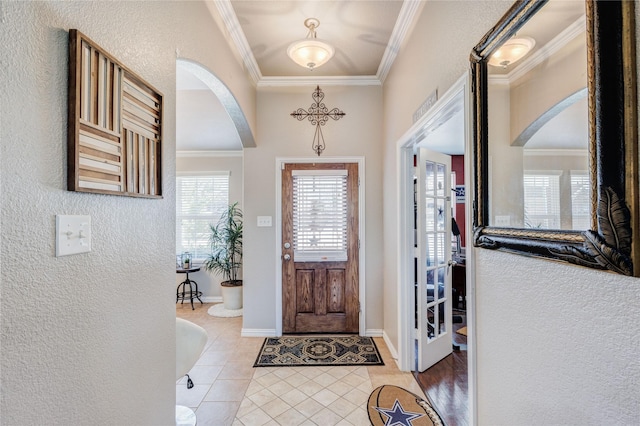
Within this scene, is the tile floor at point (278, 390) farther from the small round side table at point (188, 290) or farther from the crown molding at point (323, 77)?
the crown molding at point (323, 77)

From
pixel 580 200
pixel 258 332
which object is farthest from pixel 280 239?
pixel 580 200

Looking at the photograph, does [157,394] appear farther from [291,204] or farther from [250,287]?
[291,204]

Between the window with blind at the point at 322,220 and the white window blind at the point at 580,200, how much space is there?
2.72 meters

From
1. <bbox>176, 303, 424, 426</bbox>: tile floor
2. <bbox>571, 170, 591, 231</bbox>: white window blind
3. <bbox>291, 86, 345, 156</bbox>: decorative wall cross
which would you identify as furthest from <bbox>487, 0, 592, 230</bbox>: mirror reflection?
<bbox>291, 86, 345, 156</bbox>: decorative wall cross

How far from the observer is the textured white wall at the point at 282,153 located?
3506mm

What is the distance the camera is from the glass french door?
8.59ft

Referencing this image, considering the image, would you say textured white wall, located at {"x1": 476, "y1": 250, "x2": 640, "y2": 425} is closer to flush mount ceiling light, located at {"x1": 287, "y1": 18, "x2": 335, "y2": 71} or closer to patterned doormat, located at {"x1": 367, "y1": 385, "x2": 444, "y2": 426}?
patterned doormat, located at {"x1": 367, "y1": 385, "x2": 444, "y2": 426}

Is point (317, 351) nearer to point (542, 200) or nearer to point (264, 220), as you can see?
point (264, 220)

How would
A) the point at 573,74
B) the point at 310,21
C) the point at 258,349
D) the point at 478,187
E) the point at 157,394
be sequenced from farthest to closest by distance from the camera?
the point at 258,349, the point at 310,21, the point at 157,394, the point at 478,187, the point at 573,74

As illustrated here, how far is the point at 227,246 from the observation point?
195 inches

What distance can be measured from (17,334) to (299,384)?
2.16 m

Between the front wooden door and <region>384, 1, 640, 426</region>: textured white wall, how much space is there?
1.87 m

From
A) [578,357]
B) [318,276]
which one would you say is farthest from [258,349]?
[578,357]

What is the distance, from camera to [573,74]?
2.73 feet
